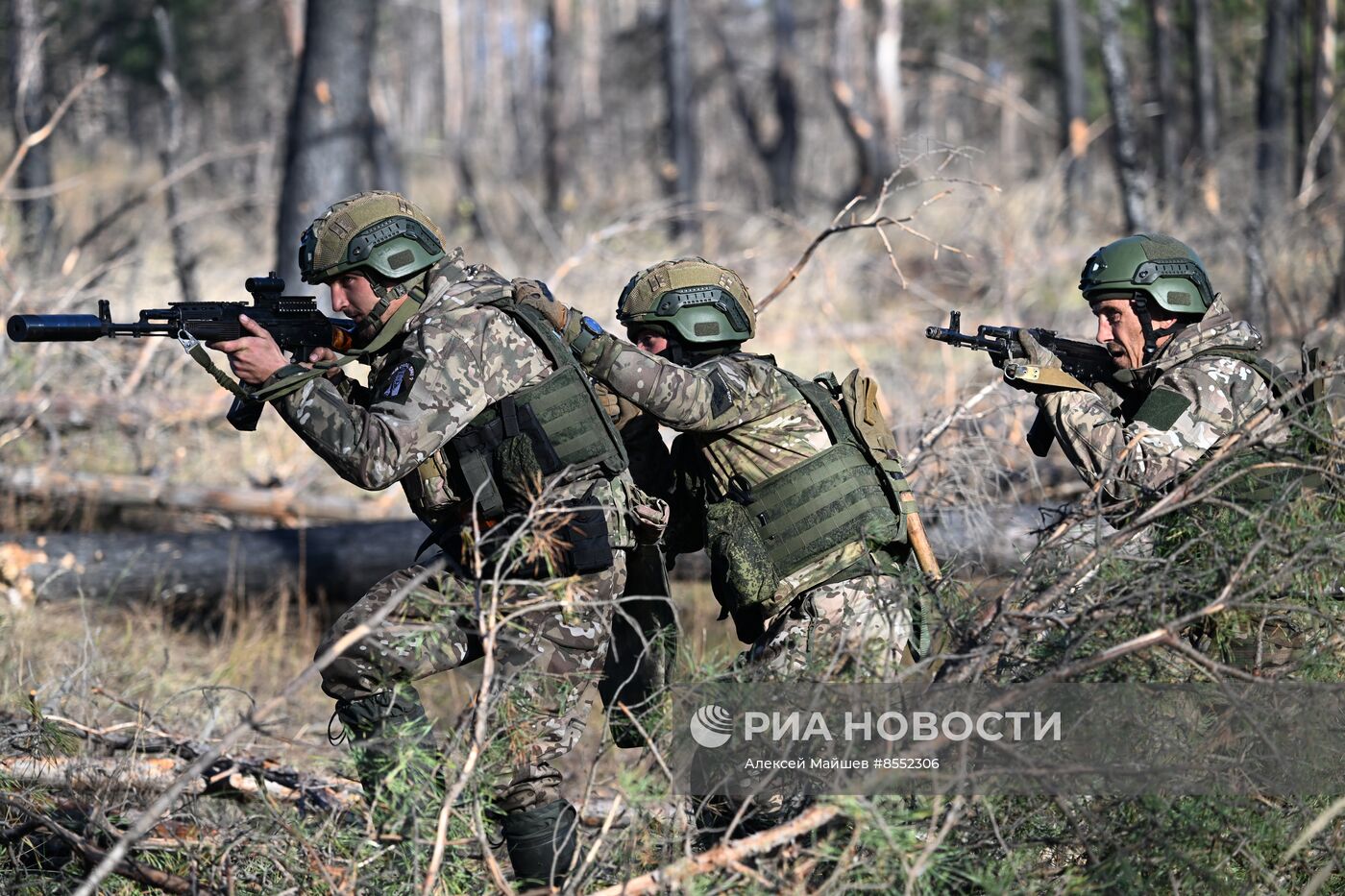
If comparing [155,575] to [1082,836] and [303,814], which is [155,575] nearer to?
[303,814]

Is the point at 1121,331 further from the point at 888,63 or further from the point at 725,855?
the point at 888,63

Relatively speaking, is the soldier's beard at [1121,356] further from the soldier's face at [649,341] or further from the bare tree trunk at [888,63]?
the bare tree trunk at [888,63]

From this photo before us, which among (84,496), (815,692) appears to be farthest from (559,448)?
(84,496)

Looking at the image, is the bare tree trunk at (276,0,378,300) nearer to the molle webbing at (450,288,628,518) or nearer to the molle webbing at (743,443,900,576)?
the molle webbing at (450,288,628,518)

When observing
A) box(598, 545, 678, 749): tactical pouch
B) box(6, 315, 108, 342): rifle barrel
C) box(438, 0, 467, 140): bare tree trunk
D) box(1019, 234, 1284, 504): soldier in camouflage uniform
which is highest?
box(438, 0, 467, 140): bare tree trunk

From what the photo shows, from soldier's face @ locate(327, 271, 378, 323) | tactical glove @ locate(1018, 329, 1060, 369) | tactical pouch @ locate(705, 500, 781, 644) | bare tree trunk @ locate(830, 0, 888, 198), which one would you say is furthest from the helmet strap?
bare tree trunk @ locate(830, 0, 888, 198)

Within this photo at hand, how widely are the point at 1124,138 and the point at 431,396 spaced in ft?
36.7

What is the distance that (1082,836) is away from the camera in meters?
2.85

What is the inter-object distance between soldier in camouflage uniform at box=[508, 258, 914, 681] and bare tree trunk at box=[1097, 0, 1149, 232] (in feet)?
30.2

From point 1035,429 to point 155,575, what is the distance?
4034 mm

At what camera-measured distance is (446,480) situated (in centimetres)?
359

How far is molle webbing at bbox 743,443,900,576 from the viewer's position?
360 cm

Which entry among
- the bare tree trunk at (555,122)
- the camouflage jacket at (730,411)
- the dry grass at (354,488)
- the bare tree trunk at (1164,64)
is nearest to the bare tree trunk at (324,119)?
the dry grass at (354,488)

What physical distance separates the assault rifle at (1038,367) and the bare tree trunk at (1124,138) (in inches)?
330
